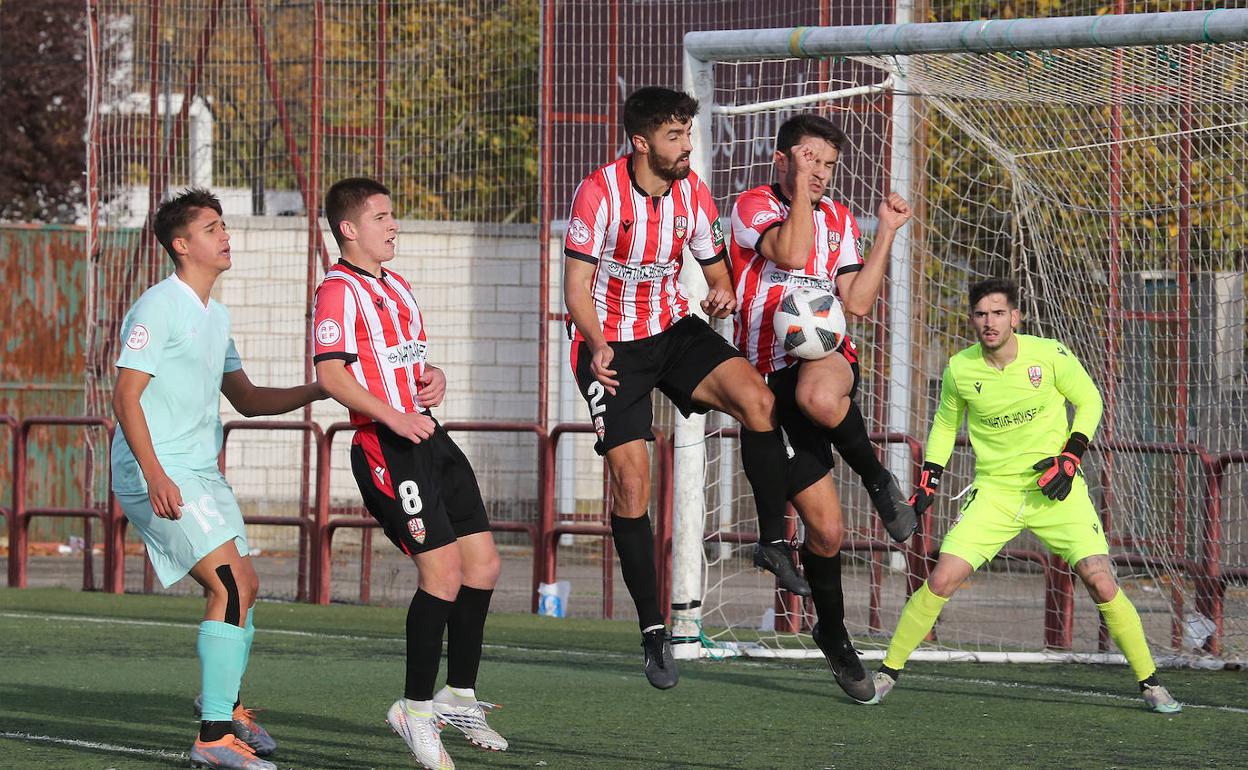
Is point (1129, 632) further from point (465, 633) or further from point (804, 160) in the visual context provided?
point (465, 633)

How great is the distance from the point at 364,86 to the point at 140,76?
1984mm

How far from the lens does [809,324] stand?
691 cm

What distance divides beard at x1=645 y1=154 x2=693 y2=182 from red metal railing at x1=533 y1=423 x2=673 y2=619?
213 inches

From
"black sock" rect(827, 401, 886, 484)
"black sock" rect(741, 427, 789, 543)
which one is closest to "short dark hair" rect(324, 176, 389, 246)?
"black sock" rect(741, 427, 789, 543)

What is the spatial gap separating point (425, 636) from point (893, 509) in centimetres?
204

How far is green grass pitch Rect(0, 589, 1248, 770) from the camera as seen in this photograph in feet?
22.0

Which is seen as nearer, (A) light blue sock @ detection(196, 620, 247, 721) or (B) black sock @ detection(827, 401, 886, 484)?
(A) light blue sock @ detection(196, 620, 247, 721)

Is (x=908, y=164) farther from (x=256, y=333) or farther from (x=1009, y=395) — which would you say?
(x=256, y=333)

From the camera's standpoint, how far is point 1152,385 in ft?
35.8

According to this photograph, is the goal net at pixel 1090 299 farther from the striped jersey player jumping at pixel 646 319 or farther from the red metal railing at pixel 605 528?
the striped jersey player jumping at pixel 646 319

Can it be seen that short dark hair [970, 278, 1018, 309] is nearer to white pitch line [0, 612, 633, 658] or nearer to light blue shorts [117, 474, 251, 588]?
white pitch line [0, 612, 633, 658]

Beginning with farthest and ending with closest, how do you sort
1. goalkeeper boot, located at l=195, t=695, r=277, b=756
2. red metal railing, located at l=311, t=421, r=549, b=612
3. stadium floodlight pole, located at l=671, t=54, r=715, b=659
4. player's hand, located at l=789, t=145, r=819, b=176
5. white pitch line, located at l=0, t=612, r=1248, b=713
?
1. red metal railing, located at l=311, t=421, r=549, b=612
2. stadium floodlight pole, located at l=671, t=54, r=715, b=659
3. white pitch line, located at l=0, t=612, r=1248, b=713
4. player's hand, located at l=789, t=145, r=819, b=176
5. goalkeeper boot, located at l=195, t=695, r=277, b=756

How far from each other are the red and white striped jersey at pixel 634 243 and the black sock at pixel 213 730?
1983 millimetres

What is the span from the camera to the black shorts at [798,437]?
23.5 ft
